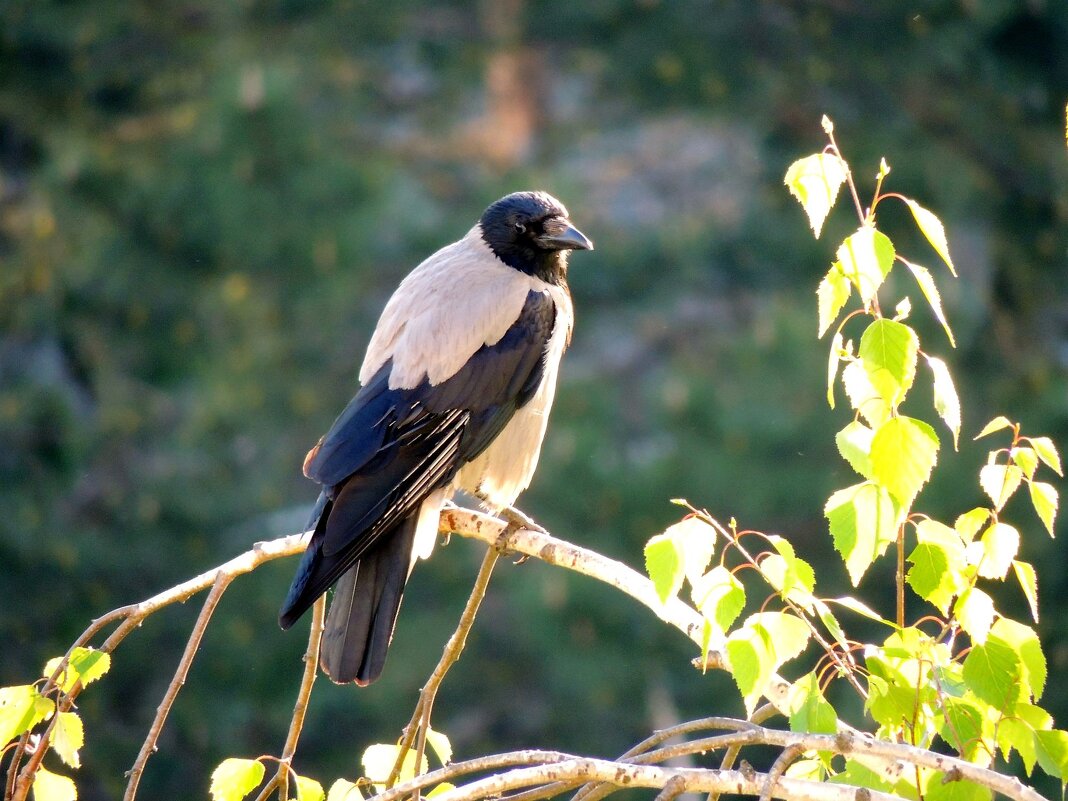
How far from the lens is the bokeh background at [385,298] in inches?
392

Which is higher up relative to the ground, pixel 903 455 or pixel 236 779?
pixel 903 455

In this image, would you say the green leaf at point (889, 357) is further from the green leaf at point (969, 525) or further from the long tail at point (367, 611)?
the long tail at point (367, 611)

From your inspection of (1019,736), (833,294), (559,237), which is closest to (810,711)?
(1019,736)

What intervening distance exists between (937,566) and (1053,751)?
28 cm

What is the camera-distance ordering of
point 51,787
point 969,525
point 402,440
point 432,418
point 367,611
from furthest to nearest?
1. point 432,418
2. point 402,440
3. point 367,611
4. point 51,787
5. point 969,525

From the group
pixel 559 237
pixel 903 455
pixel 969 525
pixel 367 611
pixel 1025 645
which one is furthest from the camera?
pixel 559 237

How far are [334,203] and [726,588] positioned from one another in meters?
9.13

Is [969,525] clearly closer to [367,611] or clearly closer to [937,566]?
[937,566]

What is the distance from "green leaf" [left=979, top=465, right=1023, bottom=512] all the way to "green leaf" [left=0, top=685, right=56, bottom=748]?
1384mm

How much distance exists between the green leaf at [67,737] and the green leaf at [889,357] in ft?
4.13

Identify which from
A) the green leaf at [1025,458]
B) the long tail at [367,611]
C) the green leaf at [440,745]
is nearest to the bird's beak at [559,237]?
the long tail at [367,611]

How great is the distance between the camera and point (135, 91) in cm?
1205

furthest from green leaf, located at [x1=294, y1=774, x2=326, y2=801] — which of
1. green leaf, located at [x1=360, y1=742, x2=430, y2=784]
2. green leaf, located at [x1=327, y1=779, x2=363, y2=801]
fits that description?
green leaf, located at [x1=360, y1=742, x2=430, y2=784]

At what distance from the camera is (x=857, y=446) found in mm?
1995
